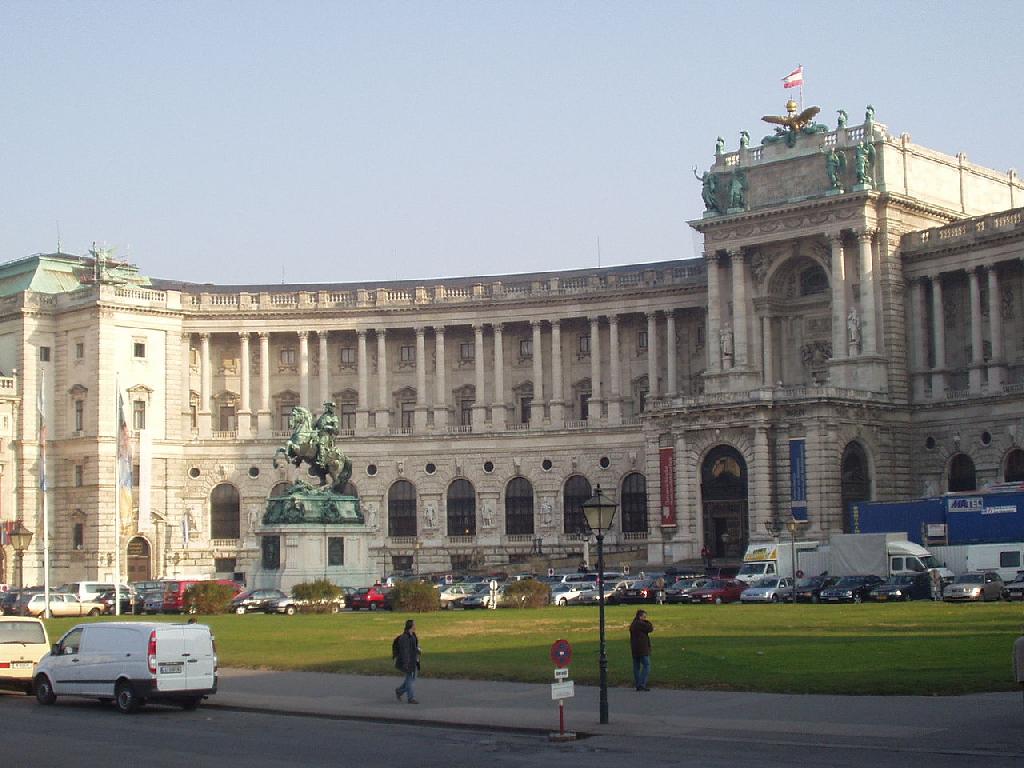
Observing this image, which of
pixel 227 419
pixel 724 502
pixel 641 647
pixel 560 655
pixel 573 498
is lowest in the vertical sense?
pixel 641 647

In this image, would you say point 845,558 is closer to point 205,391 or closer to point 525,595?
point 525,595

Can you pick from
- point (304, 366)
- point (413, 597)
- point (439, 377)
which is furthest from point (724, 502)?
point (304, 366)

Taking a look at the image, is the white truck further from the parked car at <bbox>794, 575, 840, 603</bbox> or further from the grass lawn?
the grass lawn

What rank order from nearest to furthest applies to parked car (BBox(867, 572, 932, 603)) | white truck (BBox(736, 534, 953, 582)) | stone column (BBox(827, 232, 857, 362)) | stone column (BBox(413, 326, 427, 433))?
1. parked car (BBox(867, 572, 932, 603))
2. white truck (BBox(736, 534, 953, 582))
3. stone column (BBox(827, 232, 857, 362))
4. stone column (BBox(413, 326, 427, 433))

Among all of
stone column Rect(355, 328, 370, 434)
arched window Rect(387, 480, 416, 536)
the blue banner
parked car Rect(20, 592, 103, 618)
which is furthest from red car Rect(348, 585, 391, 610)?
stone column Rect(355, 328, 370, 434)

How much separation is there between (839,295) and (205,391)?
5130 centimetres

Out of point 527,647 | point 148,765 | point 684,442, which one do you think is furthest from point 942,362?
point 148,765

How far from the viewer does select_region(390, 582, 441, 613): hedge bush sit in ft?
255

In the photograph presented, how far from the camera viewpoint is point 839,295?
358 feet

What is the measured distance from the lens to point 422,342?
12912cm

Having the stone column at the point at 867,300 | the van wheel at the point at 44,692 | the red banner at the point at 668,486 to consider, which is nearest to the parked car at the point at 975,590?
the stone column at the point at 867,300

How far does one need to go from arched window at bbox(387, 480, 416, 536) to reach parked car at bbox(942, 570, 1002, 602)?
60014mm

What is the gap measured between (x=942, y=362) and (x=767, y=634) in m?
58.6

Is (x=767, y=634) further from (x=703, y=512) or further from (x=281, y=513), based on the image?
(x=703, y=512)
